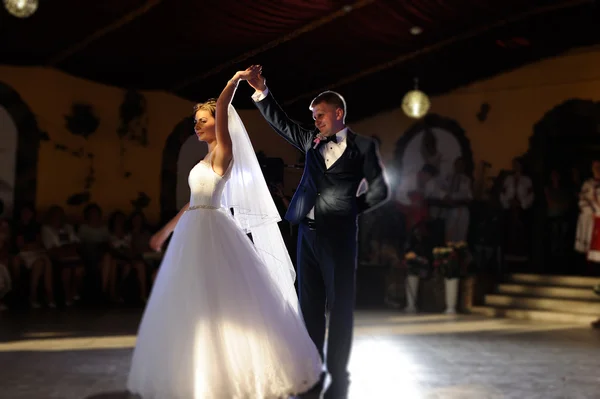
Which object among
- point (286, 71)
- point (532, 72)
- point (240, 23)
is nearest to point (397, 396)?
point (286, 71)

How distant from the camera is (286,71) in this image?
4.74 metres

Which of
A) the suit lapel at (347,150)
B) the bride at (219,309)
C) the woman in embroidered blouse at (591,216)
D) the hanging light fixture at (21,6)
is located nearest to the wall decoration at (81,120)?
the hanging light fixture at (21,6)

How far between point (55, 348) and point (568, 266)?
8125 millimetres

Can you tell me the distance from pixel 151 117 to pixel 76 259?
2.47 metres

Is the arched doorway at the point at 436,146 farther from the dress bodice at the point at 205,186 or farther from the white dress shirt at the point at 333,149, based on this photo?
the dress bodice at the point at 205,186


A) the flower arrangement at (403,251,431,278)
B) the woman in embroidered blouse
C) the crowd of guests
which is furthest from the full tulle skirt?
the woman in embroidered blouse

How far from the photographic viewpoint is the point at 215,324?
3359 mm

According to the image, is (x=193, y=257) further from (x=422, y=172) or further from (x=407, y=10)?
(x=422, y=172)

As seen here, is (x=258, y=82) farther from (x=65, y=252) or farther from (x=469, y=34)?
(x=469, y=34)

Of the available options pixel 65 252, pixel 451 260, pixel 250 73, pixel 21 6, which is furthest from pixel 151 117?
pixel 250 73

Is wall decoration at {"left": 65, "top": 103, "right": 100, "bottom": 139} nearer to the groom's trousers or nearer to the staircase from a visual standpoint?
the staircase

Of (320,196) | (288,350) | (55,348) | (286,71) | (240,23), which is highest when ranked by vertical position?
(240,23)

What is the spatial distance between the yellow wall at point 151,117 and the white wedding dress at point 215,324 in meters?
4.96

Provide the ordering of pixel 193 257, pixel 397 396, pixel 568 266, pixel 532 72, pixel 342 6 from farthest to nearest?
pixel 532 72 → pixel 568 266 → pixel 342 6 → pixel 397 396 → pixel 193 257
